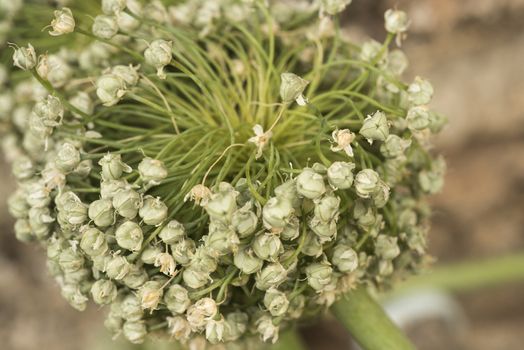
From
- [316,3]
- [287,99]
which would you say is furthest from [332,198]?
[316,3]

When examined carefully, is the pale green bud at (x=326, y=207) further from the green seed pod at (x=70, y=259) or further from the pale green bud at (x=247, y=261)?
the green seed pod at (x=70, y=259)

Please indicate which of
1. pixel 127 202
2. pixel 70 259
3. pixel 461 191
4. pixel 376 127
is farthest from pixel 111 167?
pixel 461 191

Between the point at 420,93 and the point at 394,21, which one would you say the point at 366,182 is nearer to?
the point at 420,93

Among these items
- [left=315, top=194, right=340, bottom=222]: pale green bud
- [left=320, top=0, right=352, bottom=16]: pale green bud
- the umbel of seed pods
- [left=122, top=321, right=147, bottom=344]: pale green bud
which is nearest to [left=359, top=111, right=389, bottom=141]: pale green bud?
the umbel of seed pods

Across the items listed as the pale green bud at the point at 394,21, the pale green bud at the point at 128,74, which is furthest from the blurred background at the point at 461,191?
the pale green bud at the point at 128,74

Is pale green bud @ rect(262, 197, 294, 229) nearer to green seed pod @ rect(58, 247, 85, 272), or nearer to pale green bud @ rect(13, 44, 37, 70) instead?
green seed pod @ rect(58, 247, 85, 272)

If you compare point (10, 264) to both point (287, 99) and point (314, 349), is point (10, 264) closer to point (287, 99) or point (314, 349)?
point (314, 349)
